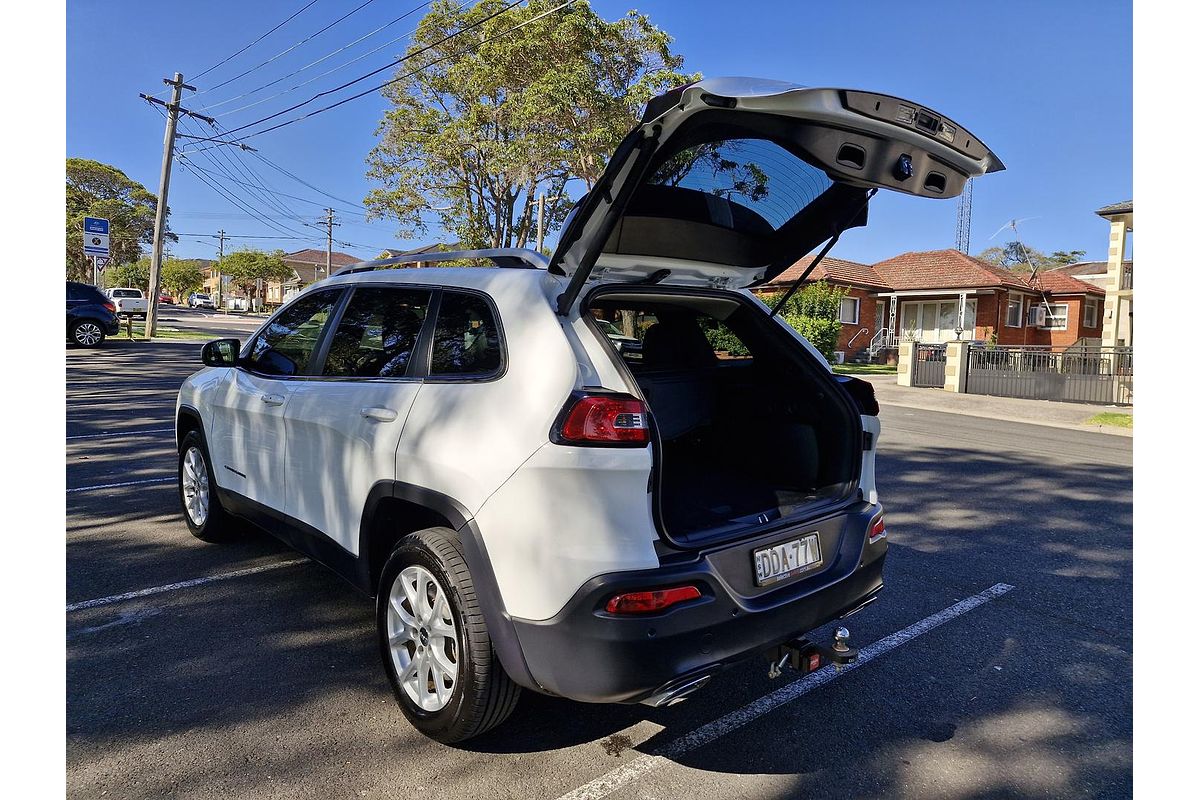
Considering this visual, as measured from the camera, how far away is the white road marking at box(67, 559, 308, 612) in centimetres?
387

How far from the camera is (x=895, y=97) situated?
2.25 m

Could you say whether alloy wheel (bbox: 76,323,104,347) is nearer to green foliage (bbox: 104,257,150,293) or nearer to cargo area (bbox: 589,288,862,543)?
cargo area (bbox: 589,288,862,543)

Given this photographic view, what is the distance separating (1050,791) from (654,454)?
6.01ft

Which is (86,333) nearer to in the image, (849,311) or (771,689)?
(771,689)

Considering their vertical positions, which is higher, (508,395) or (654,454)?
(508,395)

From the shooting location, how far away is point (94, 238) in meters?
18.3

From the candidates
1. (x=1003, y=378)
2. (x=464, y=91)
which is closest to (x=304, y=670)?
(x=1003, y=378)

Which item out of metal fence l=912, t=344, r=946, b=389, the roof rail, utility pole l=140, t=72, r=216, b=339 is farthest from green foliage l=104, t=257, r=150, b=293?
the roof rail

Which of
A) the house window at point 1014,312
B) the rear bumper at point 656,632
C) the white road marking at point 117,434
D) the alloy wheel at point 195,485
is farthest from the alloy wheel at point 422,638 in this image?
the house window at point 1014,312

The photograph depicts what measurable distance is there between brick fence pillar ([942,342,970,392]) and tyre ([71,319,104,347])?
23.3 m

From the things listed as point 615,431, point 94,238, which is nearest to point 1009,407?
point 615,431

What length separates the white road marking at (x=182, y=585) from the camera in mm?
3871

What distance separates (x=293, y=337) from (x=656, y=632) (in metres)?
2.75

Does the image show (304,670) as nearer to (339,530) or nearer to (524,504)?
(339,530)
